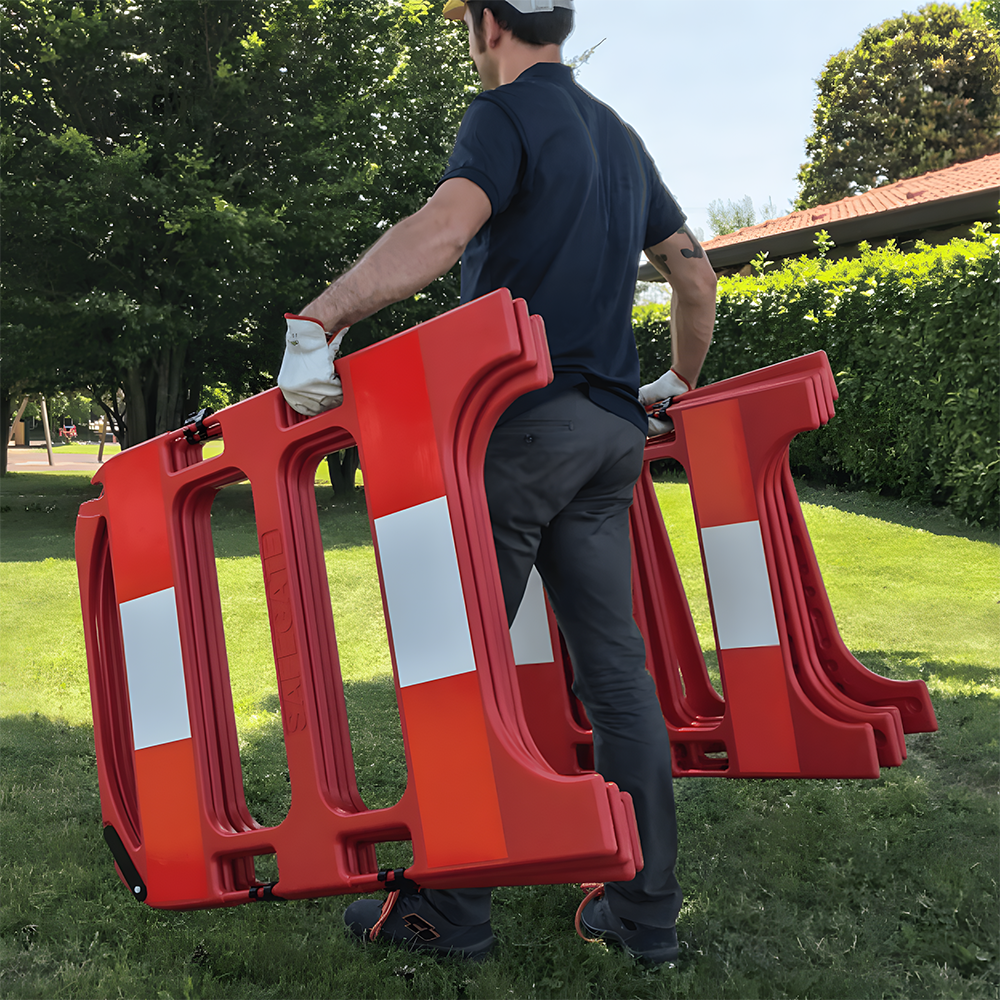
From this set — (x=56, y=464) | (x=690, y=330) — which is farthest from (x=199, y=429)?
(x=56, y=464)

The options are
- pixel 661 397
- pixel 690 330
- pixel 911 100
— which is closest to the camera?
pixel 690 330

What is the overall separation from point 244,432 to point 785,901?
1.83 metres

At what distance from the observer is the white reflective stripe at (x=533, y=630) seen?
297cm

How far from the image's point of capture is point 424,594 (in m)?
1.90

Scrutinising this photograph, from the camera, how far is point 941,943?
221 centimetres

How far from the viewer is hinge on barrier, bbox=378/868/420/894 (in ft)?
6.33

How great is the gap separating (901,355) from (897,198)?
40.7 feet

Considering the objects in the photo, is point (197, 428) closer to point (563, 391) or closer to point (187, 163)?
point (563, 391)

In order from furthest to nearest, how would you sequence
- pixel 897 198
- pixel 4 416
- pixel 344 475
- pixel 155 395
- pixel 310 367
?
pixel 4 416, pixel 897 198, pixel 155 395, pixel 344 475, pixel 310 367

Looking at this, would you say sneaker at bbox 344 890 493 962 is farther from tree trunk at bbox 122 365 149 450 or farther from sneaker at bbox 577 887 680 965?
tree trunk at bbox 122 365 149 450

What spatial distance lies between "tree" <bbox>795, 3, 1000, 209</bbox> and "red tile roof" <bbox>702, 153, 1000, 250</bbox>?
13.6 meters

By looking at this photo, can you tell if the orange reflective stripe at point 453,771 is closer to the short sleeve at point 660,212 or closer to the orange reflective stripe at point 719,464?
the orange reflective stripe at point 719,464

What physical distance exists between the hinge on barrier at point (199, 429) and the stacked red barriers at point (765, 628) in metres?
1.15

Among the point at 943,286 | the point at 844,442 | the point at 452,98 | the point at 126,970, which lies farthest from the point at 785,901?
the point at 452,98
